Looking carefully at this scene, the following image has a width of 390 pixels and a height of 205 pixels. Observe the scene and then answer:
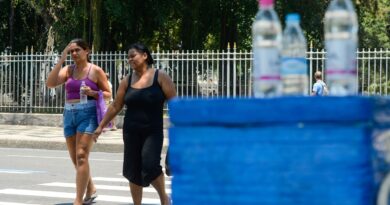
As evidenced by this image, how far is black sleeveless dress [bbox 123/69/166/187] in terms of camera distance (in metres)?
6.97

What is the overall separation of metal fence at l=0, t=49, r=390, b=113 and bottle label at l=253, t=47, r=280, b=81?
49.2 ft

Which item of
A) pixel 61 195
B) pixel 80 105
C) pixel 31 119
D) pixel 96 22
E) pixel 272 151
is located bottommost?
pixel 61 195

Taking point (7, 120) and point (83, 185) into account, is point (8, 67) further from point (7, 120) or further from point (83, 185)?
point (83, 185)

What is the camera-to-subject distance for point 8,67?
23.2 meters

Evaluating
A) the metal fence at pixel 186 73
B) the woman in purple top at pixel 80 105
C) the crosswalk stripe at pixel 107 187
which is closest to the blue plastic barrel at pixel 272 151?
the woman in purple top at pixel 80 105

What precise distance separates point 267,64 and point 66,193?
7.13 metres

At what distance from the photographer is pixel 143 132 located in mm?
7043

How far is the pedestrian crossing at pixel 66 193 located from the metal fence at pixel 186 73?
25.4 ft

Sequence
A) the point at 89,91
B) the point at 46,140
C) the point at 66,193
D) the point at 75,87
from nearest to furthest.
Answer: the point at 89,91 < the point at 75,87 < the point at 66,193 < the point at 46,140

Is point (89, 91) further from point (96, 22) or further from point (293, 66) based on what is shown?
point (96, 22)

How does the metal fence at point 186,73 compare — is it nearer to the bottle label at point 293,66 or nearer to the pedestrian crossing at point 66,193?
the pedestrian crossing at point 66,193

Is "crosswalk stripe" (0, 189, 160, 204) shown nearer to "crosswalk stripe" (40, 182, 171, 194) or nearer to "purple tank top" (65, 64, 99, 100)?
"crosswalk stripe" (40, 182, 171, 194)

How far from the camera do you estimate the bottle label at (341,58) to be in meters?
2.97

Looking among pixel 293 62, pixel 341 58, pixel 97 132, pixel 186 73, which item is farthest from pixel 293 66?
pixel 186 73
